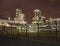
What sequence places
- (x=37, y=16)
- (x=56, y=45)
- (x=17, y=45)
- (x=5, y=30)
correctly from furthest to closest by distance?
(x=37, y=16) < (x=5, y=30) < (x=17, y=45) < (x=56, y=45)

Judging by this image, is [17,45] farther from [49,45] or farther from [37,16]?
[37,16]

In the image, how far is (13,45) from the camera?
19.5m

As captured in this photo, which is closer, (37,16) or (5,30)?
(5,30)

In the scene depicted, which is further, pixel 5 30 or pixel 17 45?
pixel 5 30

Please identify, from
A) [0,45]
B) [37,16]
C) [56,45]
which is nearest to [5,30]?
[0,45]

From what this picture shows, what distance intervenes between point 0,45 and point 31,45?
10.3 ft

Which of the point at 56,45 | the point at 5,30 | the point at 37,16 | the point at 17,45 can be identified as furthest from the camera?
the point at 37,16

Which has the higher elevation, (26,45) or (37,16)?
(37,16)

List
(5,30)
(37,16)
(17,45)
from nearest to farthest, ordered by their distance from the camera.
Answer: (17,45) < (5,30) < (37,16)

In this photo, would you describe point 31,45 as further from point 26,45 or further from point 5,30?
point 5,30

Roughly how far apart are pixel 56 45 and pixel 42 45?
51.8 inches

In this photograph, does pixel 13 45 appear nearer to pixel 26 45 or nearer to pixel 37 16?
pixel 26 45

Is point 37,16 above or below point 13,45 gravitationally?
above

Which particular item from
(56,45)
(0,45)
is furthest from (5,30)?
(56,45)
